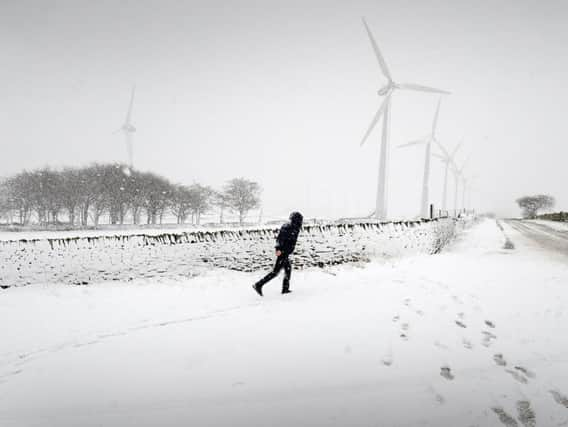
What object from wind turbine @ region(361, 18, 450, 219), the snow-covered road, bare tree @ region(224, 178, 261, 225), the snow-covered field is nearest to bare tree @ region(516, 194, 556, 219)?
the snow-covered road

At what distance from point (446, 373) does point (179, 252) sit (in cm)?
750

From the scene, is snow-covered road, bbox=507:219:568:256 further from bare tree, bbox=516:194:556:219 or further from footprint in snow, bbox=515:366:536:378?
bare tree, bbox=516:194:556:219

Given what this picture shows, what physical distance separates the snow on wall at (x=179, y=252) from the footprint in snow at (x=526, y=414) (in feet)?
21.7

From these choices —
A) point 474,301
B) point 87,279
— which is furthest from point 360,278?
point 87,279

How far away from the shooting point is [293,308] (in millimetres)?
4746

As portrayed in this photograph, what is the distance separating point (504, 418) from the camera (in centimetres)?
211

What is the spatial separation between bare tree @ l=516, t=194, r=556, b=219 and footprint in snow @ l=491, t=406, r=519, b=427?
95.6 m

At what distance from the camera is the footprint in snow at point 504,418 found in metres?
2.05

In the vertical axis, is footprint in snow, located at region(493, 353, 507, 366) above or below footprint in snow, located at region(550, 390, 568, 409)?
below

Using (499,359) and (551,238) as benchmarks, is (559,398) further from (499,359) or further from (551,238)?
(551,238)

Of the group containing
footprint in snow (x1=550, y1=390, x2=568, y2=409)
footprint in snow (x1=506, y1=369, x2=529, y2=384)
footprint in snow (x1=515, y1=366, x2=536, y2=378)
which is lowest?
footprint in snow (x1=506, y1=369, x2=529, y2=384)

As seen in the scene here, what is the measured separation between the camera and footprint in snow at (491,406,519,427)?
2.05 m

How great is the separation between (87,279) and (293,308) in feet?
22.6

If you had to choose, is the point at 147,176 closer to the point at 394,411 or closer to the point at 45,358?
the point at 45,358
